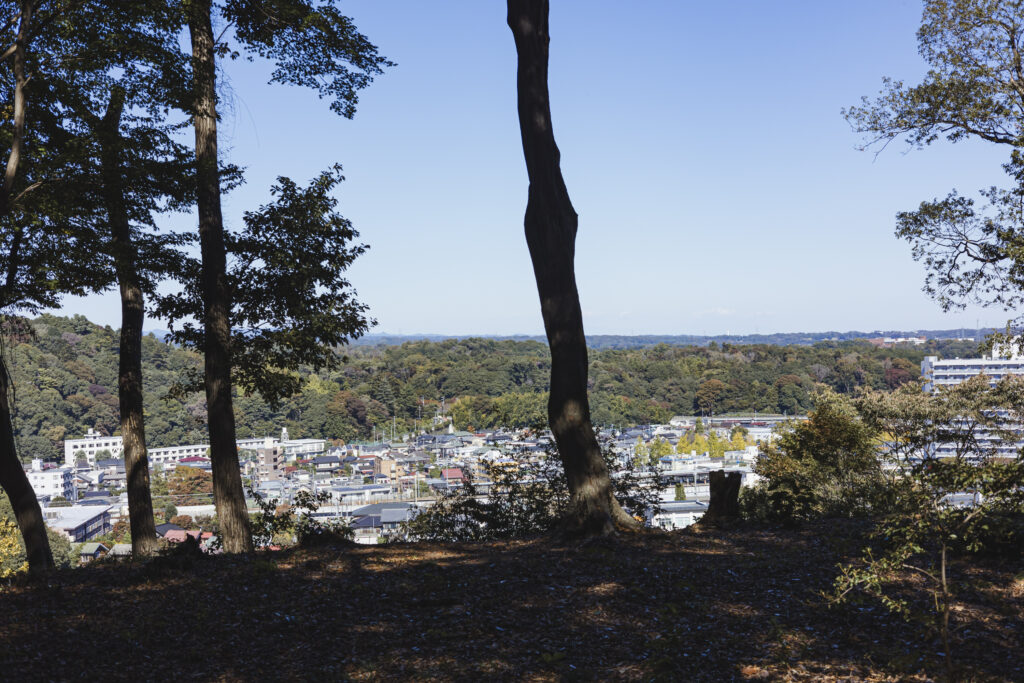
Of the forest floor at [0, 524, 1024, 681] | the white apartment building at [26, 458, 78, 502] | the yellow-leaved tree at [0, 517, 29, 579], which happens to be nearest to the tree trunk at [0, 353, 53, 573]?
the forest floor at [0, 524, 1024, 681]

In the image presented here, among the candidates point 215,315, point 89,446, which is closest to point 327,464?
point 89,446

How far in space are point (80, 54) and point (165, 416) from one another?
178ft

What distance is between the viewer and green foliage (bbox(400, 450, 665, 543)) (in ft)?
27.2

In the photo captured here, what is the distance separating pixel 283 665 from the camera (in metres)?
3.76

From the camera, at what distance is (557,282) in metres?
7.11

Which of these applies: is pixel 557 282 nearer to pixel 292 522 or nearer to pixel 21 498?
pixel 292 522

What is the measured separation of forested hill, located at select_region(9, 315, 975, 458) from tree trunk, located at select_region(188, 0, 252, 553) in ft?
118

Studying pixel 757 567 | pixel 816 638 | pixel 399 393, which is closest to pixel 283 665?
pixel 816 638

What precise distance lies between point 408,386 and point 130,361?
2009 inches

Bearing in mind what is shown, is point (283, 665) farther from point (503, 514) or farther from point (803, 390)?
point (803, 390)

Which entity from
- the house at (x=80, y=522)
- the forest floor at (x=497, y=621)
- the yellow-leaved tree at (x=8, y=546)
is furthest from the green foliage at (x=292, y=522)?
the house at (x=80, y=522)

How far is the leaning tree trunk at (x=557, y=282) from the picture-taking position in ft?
22.7

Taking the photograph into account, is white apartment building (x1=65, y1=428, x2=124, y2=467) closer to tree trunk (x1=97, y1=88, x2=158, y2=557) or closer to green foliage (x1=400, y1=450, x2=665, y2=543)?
tree trunk (x1=97, y1=88, x2=158, y2=557)

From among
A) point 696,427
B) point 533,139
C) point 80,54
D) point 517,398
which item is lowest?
point 696,427
